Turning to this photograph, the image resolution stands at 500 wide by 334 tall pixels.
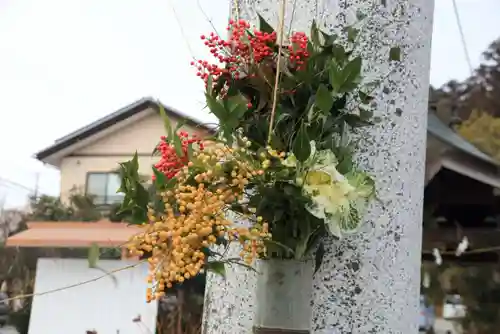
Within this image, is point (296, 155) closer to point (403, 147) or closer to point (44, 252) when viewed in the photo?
point (403, 147)

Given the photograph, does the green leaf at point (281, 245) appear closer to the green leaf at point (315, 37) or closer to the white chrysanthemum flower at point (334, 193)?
the white chrysanthemum flower at point (334, 193)

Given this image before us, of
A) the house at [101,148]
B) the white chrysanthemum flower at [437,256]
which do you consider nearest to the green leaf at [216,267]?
the white chrysanthemum flower at [437,256]

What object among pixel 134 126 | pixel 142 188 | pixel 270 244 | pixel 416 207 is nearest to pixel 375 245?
pixel 416 207

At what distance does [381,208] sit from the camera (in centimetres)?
85

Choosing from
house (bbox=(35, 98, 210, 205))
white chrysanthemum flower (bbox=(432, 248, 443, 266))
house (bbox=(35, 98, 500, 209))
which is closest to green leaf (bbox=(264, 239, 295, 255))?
white chrysanthemum flower (bbox=(432, 248, 443, 266))

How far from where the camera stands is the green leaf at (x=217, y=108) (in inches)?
26.9

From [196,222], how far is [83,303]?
16.5 feet

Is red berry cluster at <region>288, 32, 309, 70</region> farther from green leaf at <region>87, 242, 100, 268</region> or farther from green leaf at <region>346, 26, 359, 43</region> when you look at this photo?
green leaf at <region>87, 242, 100, 268</region>

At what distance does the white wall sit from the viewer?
516 cm

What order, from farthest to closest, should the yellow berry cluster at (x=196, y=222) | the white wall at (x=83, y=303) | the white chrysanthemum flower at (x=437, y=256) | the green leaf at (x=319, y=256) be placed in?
the white wall at (x=83, y=303) → the white chrysanthemum flower at (x=437, y=256) → the green leaf at (x=319, y=256) → the yellow berry cluster at (x=196, y=222)

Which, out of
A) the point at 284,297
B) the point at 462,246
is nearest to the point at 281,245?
the point at 284,297

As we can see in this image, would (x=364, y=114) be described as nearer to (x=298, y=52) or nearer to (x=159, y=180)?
(x=298, y=52)

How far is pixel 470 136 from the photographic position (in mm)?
4684

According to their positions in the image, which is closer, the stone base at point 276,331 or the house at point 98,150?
the stone base at point 276,331
